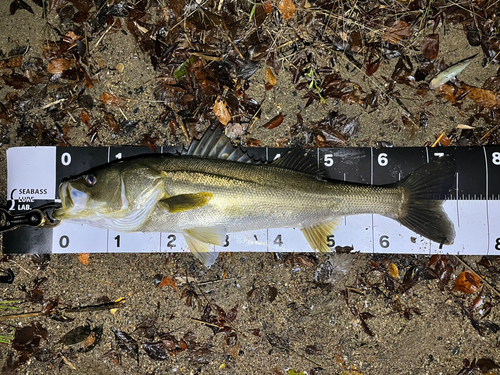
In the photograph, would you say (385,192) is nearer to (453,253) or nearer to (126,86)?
(453,253)

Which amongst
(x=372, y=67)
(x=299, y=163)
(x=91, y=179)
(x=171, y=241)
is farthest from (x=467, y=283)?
(x=91, y=179)

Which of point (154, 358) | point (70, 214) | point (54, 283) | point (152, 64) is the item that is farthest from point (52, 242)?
point (152, 64)

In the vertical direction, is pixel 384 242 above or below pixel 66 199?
below

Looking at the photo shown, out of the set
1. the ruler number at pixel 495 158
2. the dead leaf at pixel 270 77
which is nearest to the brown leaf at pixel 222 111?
the dead leaf at pixel 270 77

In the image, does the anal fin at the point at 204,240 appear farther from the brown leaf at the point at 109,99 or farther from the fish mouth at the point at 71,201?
the brown leaf at the point at 109,99

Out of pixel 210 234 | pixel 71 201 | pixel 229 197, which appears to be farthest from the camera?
pixel 210 234

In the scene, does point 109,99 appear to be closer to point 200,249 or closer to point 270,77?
point 270,77

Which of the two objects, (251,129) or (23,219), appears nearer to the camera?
(23,219)

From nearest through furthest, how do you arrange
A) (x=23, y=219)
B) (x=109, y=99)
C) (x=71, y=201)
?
(x=71, y=201)
(x=23, y=219)
(x=109, y=99)
